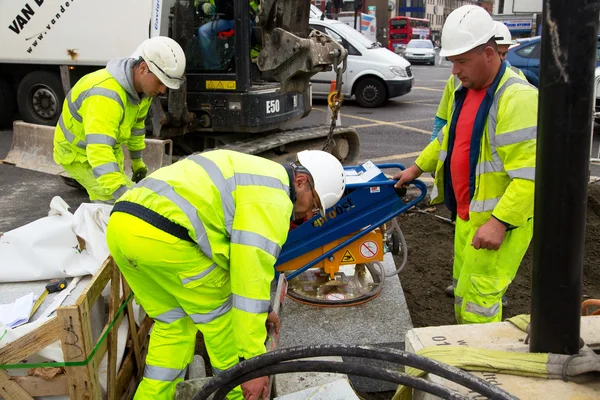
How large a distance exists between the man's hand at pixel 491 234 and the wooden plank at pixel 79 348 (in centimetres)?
184

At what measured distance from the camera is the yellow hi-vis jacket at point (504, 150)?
2783 millimetres

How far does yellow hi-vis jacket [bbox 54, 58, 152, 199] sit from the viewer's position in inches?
152

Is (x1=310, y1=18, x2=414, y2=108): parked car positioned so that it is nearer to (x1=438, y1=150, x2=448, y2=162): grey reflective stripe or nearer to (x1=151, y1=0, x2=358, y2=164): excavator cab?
(x1=151, y1=0, x2=358, y2=164): excavator cab

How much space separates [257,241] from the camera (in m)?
2.42

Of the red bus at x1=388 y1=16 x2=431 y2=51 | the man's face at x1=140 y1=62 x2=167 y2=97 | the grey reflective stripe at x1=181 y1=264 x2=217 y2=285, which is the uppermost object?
the red bus at x1=388 y1=16 x2=431 y2=51

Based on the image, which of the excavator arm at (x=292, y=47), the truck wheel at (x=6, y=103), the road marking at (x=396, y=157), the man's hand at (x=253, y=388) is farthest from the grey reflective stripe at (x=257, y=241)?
the truck wheel at (x=6, y=103)

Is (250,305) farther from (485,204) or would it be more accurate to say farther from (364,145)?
(364,145)

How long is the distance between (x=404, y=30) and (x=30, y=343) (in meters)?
43.2

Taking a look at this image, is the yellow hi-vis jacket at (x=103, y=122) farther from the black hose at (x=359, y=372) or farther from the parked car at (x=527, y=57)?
the parked car at (x=527, y=57)

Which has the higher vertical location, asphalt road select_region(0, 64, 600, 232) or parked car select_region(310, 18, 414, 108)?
parked car select_region(310, 18, 414, 108)

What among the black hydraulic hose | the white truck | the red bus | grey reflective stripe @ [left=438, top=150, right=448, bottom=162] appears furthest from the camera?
the red bus

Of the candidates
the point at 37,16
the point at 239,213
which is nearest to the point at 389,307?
the point at 239,213

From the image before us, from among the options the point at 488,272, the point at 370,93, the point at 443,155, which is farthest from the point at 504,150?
the point at 370,93

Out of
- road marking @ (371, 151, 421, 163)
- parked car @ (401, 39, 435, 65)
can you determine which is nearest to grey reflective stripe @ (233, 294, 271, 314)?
road marking @ (371, 151, 421, 163)
